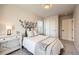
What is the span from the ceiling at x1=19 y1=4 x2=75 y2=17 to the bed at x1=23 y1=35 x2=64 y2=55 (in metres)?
0.50

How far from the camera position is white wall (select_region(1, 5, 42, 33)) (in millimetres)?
1508

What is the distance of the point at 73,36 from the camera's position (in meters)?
1.57

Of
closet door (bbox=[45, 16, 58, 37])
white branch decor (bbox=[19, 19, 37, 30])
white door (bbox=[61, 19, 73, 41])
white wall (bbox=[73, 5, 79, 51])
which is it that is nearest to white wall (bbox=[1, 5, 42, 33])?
white branch decor (bbox=[19, 19, 37, 30])

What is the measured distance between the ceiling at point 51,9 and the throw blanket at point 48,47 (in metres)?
0.56

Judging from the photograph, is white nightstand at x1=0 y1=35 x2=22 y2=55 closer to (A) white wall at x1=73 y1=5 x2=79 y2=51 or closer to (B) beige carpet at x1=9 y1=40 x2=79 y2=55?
(B) beige carpet at x1=9 y1=40 x2=79 y2=55

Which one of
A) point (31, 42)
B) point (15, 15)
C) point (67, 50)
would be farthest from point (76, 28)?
point (15, 15)

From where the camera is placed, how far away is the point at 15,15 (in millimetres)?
1553

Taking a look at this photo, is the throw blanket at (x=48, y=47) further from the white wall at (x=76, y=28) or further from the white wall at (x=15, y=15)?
the white wall at (x=15, y=15)

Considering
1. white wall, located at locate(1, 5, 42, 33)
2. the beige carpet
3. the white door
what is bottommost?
the beige carpet

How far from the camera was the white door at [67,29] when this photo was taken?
62.6 inches

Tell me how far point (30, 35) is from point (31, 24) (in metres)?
0.23
